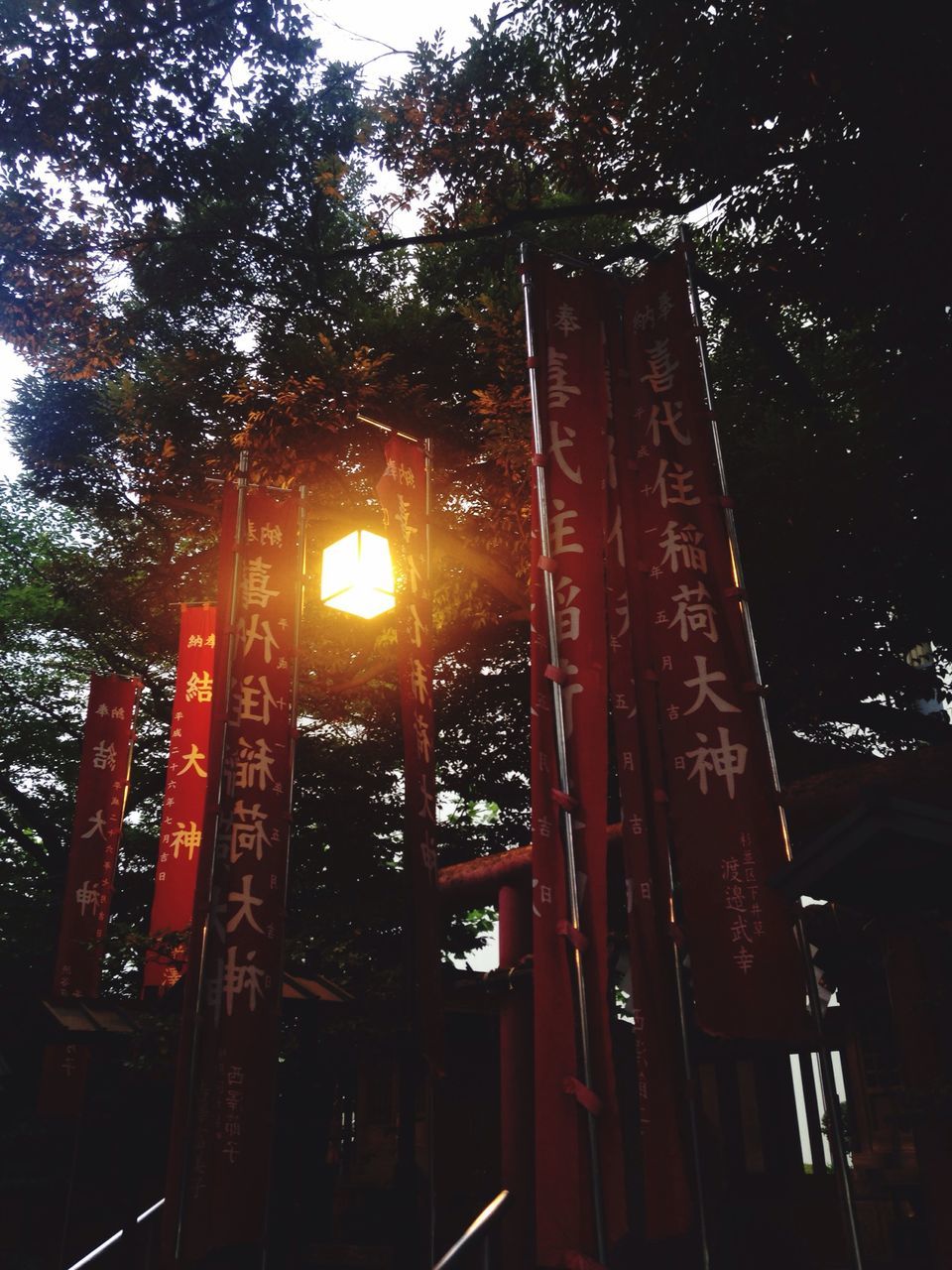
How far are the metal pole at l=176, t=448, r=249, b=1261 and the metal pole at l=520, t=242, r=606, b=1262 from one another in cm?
308

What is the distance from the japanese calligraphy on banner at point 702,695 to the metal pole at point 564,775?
0.61m

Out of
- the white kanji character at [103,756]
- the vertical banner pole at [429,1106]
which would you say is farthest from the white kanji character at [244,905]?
the white kanji character at [103,756]

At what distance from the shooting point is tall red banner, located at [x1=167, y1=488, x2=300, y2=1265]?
19.2 feet

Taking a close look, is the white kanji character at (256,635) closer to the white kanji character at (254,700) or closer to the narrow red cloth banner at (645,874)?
the white kanji character at (254,700)

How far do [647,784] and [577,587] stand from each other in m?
1.19

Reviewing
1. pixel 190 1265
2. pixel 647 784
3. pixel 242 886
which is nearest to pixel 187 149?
pixel 242 886

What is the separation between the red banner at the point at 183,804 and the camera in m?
8.88

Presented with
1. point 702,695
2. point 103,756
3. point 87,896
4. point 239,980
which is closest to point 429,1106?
point 239,980

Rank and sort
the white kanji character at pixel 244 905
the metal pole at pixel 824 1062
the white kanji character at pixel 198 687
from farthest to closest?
the white kanji character at pixel 198 687, the white kanji character at pixel 244 905, the metal pole at pixel 824 1062

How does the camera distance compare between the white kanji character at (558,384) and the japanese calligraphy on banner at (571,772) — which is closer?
the japanese calligraphy on banner at (571,772)

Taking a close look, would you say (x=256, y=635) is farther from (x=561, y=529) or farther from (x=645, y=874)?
(x=645, y=874)

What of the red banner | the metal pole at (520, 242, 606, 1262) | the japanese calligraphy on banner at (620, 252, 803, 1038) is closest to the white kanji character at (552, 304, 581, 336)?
the metal pole at (520, 242, 606, 1262)

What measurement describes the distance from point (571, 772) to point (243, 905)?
3.21m

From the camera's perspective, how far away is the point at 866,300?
983 cm
